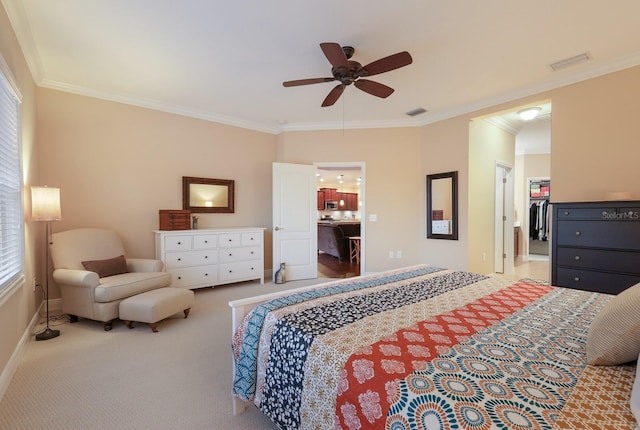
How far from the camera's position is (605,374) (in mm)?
965

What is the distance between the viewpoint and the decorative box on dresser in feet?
8.45

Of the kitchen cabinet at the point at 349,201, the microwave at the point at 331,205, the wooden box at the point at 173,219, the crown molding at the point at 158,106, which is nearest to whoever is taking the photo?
the crown molding at the point at 158,106

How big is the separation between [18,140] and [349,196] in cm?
1123

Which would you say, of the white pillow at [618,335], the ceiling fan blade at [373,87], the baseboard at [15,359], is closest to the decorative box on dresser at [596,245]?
the ceiling fan blade at [373,87]

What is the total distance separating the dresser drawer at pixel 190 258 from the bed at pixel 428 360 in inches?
106

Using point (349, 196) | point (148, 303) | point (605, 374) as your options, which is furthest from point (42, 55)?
point (349, 196)

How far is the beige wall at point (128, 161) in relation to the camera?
3539 millimetres

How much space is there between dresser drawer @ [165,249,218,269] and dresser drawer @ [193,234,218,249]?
0.07m

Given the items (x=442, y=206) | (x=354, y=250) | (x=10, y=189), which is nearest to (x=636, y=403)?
(x=10, y=189)

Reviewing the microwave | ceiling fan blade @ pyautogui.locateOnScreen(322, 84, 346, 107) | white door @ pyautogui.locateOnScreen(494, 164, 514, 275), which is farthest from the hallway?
the microwave

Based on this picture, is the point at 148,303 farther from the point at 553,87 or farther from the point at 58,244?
the point at 553,87

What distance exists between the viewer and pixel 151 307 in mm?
2779

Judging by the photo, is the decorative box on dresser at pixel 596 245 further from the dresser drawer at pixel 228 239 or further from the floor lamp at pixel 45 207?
the floor lamp at pixel 45 207

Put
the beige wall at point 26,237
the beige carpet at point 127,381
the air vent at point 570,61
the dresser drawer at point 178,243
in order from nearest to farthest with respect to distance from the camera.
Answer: the beige carpet at point 127,381 < the beige wall at point 26,237 < the air vent at point 570,61 < the dresser drawer at point 178,243
